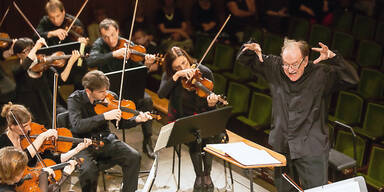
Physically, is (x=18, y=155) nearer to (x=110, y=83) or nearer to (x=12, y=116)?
(x=12, y=116)

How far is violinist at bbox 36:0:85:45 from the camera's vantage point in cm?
512

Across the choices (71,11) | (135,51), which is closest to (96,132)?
(135,51)

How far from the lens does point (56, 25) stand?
17.2 feet

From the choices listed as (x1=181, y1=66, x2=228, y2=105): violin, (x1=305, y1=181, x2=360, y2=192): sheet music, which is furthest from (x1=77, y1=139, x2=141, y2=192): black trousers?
(x1=305, y1=181, x2=360, y2=192): sheet music

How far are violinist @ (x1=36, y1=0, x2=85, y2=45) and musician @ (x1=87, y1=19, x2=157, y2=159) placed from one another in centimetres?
34

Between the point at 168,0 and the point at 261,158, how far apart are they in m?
4.06

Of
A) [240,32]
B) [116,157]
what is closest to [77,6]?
[240,32]

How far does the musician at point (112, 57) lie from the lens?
4.70 meters

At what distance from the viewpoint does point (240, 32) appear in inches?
290

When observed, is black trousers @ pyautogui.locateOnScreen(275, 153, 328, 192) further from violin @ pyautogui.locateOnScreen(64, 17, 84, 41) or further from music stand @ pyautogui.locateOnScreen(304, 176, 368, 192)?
violin @ pyautogui.locateOnScreen(64, 17, 84, 41)

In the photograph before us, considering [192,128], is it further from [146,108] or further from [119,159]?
[146,108]

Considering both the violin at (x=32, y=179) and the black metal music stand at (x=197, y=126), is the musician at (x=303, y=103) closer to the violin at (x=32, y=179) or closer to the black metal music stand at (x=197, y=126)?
the black metal music stand at (x=197, y=126)

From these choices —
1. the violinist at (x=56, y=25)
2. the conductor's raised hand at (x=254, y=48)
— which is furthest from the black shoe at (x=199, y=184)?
the violinist at (x=56, y=25)

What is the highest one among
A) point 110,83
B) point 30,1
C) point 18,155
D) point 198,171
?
point 30,1
